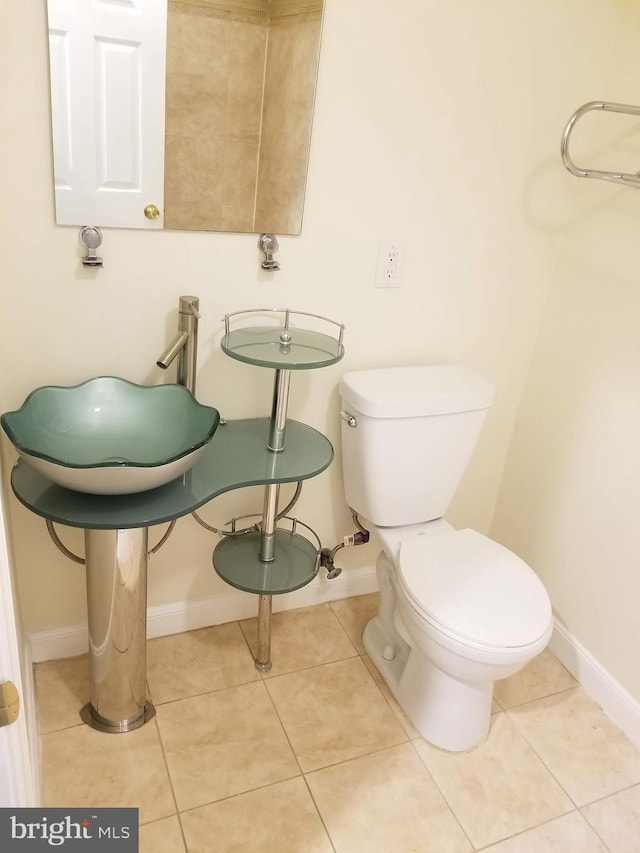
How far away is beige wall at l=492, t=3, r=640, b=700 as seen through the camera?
1.80 metres

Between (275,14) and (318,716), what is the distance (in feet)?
5.62

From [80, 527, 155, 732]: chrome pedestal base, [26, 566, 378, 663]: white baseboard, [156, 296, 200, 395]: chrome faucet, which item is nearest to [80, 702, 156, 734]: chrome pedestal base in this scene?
[80, 527, 155, 732]: chrome pedestal base

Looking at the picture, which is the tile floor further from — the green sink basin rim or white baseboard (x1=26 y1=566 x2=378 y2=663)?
the green sink basin rim

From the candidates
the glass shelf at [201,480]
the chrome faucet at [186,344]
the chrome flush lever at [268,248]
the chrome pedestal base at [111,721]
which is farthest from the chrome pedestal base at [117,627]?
the chrome flush lever at [268,248]

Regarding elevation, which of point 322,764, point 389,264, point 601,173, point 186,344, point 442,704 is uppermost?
point 601,173

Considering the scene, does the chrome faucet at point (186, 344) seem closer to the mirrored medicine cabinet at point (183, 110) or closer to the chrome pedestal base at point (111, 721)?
the mirrored medicine cabinet at point (183, 110)

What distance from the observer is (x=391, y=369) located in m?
1.88

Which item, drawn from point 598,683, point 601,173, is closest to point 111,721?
point 598,683

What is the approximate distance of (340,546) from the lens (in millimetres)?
2049

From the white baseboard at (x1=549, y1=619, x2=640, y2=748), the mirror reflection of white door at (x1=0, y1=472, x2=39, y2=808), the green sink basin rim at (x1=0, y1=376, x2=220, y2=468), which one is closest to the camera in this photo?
the mirror reflection of white door at (x1=0, y1=472, x2=39, y2=808)

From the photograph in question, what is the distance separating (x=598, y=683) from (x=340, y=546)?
0.84 meters

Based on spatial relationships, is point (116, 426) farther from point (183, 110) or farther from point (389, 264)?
point (389, 264)

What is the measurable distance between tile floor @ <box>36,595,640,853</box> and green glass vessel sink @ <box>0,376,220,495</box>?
75cm

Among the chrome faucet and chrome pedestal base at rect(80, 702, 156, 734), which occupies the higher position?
the chrome faucet
